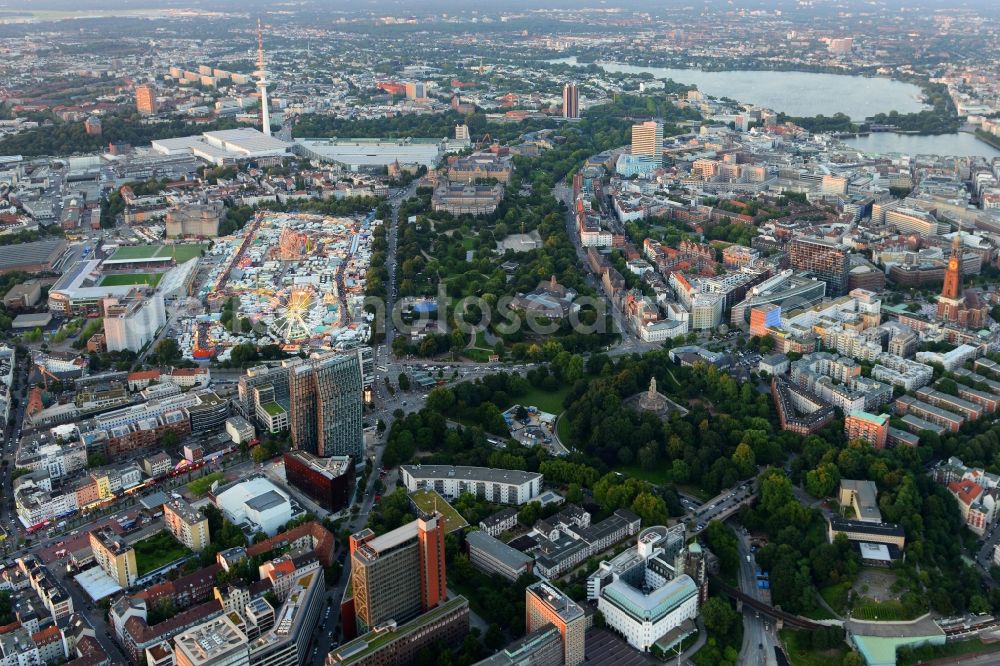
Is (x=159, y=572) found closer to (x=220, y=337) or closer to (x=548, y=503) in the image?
(x=548, y=503)

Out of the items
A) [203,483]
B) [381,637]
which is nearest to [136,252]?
[203,483]

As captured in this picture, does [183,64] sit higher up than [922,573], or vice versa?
[183,64]

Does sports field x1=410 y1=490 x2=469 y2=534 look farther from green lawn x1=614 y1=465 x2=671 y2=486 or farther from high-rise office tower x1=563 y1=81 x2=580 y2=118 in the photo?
high-rise office tower x1=563 y1=81 x2=580 y2=118

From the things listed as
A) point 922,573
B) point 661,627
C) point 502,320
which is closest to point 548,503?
point 661,627

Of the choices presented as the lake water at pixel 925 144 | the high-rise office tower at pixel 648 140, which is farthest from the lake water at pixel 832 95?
the high-rise office tower at pixel 648 140

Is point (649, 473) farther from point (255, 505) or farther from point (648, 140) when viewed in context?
point (648, 140)

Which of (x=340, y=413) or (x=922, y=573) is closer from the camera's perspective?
(x=922, y=573)

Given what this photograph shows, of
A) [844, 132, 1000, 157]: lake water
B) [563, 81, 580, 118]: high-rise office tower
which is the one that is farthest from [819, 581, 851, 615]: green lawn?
[563, 81, 580, 118]: high-rise office tower
